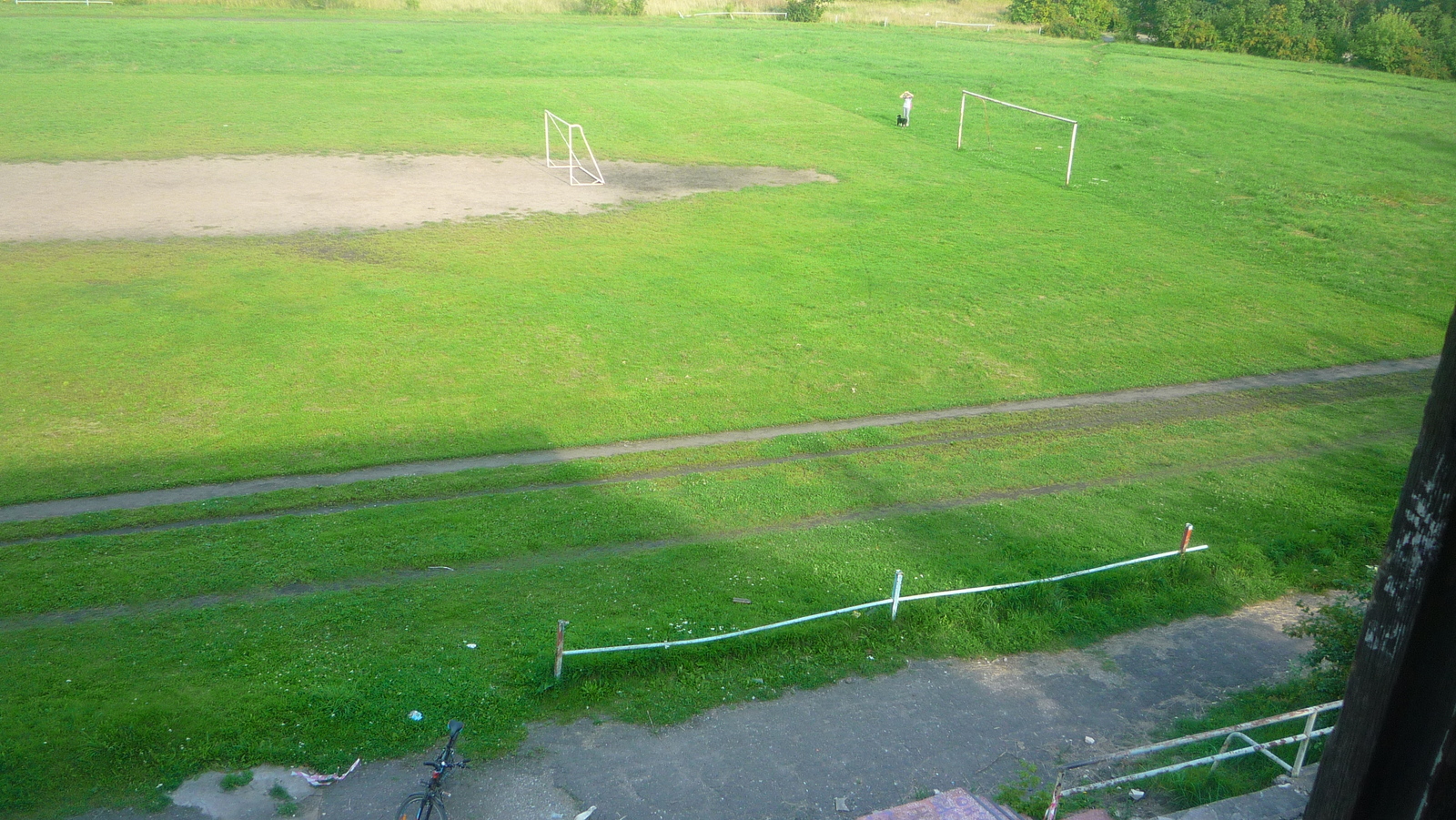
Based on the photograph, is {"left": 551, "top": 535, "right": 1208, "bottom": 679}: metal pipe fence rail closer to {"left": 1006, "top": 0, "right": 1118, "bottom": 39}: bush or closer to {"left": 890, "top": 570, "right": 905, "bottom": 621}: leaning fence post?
{"left": 890, "top": 570, "right": 905, "bottom": 621}: leaning fence post

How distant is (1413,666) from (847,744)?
Result: 844cm

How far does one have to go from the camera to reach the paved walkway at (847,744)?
8750 millimetres

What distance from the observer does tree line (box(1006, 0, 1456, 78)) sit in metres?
53.1

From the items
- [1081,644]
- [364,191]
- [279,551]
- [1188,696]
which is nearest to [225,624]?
[279,551]

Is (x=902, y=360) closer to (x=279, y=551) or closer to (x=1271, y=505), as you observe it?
(x=1271, y=505)

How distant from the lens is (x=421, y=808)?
790 cm

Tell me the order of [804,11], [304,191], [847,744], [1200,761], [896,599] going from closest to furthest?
[1200,761] → [847,744] → [896,599] → [304,191] → [804,11]

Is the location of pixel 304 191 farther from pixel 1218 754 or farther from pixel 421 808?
pixel 1218 754

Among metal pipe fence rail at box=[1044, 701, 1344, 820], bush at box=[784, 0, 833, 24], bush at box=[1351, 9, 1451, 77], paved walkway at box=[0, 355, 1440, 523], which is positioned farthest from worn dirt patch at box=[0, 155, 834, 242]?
bush at box=[1351, 9, 1451, 77]

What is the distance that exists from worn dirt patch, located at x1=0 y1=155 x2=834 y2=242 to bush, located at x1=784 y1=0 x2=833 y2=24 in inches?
1459

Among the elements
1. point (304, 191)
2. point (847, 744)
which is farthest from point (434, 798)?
point (304, 191)

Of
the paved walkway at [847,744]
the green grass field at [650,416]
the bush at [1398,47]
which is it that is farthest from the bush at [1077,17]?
the paved walkway at [847,744]

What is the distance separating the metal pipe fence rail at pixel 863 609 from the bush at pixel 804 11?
2337 inches

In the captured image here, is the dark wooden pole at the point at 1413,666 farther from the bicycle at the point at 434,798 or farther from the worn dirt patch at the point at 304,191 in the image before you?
the worn dirt patch at the point at 304,191
